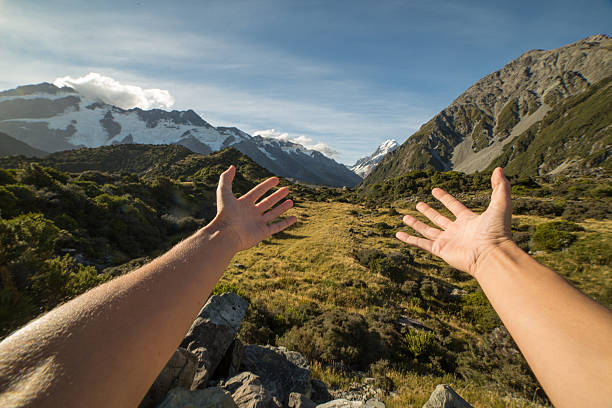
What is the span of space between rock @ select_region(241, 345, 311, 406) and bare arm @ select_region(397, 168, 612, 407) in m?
3.65

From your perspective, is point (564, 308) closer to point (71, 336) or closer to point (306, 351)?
point (71, 336)

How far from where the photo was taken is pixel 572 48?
603 ft

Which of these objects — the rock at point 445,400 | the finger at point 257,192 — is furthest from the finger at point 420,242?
the rock at point 445,400

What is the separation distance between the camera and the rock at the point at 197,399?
8.47ft

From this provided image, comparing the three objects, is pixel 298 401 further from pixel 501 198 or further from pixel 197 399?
pixel 501 198

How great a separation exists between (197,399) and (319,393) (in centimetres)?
293

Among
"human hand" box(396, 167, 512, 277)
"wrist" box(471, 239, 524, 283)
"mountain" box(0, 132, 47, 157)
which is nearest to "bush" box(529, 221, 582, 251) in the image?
"human hand" box(396, 167, 512, 277)

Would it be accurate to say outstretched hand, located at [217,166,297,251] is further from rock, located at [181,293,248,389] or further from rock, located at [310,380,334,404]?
rock, located at [310,380,334,404]

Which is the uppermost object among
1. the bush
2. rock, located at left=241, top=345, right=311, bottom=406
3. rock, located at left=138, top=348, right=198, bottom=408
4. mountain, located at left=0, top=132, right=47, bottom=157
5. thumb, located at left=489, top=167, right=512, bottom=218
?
mountain, located at left=0, top=132, right=47, bottom=157

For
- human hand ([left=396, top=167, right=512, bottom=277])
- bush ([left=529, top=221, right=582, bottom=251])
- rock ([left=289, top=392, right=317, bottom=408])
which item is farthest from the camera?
bush ([left=529, top=221, right=582, bottom=251])

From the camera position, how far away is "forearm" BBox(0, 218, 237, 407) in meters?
1.17

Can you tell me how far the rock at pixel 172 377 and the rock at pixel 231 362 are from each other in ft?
3.51

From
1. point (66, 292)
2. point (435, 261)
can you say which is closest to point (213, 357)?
point (66, 292)

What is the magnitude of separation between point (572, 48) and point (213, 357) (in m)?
305
